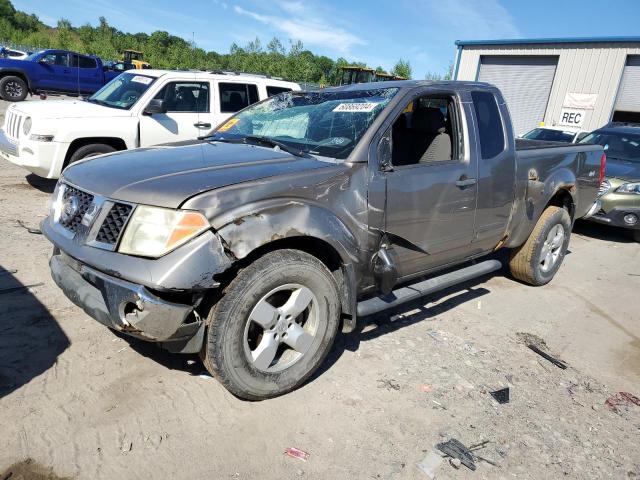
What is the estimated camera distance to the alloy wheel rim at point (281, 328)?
2.66 meters

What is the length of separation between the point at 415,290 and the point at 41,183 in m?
6.34

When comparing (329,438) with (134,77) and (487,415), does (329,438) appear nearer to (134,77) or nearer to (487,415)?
(487,415)

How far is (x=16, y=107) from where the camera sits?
22.7 feet

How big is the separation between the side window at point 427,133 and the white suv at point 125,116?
4.27 m

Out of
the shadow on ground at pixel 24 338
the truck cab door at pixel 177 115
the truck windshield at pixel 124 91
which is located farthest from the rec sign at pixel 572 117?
the shadow on ground at pixel 24 338

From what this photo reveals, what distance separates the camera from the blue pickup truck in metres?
17.1

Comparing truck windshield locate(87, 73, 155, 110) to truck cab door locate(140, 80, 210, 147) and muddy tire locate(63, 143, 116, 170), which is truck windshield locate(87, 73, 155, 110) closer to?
truck cab door locate(140, 80, 210, 147)

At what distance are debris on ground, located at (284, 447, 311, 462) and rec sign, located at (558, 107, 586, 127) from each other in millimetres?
20347

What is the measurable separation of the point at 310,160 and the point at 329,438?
5.28ft

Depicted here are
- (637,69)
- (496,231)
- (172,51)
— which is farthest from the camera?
(172,51)

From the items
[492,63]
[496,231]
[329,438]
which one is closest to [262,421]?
[329,438]

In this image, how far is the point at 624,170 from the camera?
766cm

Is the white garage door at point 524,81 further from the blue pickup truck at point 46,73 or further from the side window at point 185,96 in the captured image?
the side window at point 185,96

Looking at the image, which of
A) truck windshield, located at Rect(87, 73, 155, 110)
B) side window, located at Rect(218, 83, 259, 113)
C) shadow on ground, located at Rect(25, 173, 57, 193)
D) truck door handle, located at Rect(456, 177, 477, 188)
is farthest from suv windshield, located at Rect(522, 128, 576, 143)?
shadow on ground, located at Rect(25, 173, 57, 193)
